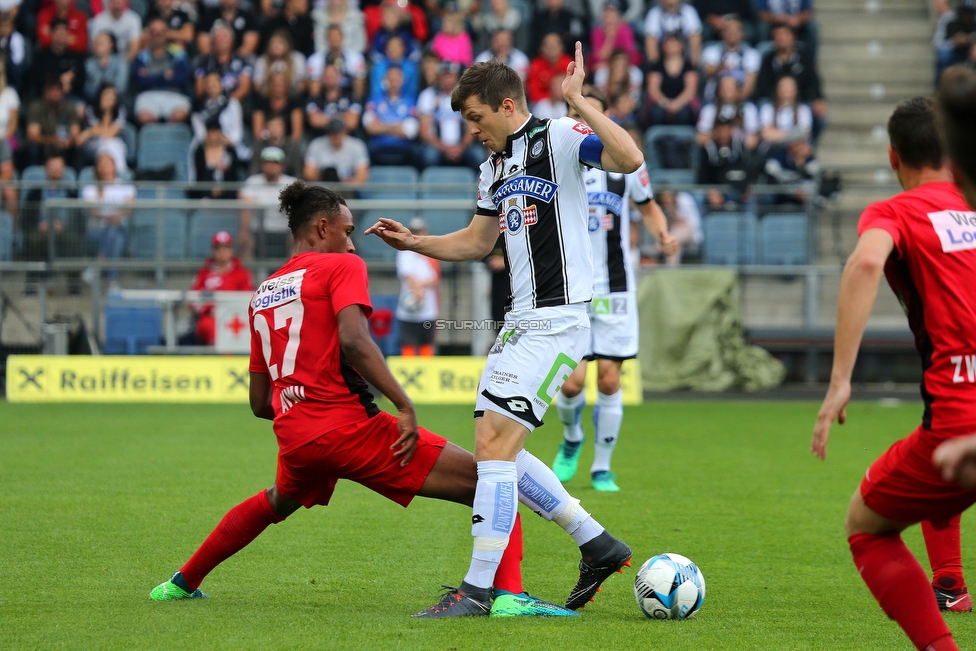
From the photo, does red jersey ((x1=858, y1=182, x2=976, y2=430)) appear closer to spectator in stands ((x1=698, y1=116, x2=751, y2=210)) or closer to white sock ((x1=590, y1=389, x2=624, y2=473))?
white sock ((x1=590, y1=389, x2=624, y2=473))

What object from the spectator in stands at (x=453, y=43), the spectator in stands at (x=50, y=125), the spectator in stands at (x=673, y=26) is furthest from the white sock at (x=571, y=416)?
the spectator in stands at (x=50, y=125)

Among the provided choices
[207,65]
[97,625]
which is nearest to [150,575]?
[97,625]

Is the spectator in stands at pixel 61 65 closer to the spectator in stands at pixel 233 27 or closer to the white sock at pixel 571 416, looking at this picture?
the spectator in stands at pixel 233 27

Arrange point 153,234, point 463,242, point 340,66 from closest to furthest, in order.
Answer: point 463,242 → point 153,234 → point 340,66

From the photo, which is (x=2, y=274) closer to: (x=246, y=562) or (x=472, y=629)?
(x=246, y=562)

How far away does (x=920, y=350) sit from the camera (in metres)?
3.89

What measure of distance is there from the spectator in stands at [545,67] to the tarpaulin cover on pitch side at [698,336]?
4380mm

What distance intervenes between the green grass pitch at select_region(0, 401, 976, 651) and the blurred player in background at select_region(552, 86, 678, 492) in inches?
19.0

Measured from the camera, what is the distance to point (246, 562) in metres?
6.05

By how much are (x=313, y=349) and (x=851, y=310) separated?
89.5 inches

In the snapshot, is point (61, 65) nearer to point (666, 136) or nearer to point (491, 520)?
point (666, 136)

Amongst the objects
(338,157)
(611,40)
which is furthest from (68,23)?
(611,40)

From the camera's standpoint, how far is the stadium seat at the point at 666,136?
1817cm

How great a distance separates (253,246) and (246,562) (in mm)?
10240
